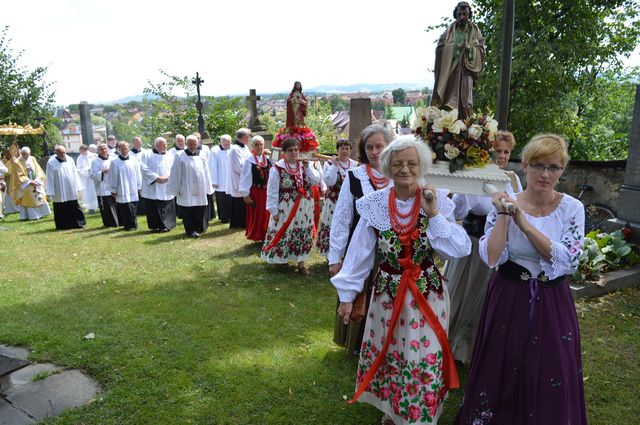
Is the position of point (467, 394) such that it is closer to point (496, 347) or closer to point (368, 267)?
point (496, 347)

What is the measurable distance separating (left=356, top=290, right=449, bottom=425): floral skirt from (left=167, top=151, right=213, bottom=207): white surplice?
770 centimetres

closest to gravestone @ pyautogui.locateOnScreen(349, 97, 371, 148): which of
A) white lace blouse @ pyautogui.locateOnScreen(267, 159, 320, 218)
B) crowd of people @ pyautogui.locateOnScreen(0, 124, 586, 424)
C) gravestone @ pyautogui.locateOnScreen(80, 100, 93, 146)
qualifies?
white lace blouse @ pyautogui.locateOnScreen(267, 159, 320, 218)

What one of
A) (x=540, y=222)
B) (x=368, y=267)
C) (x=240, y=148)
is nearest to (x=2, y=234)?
(x=240, y=148)

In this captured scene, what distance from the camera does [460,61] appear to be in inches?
168

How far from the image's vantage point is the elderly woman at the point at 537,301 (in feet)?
8.94

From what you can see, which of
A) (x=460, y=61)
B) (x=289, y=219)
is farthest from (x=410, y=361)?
(x=289, y=219)

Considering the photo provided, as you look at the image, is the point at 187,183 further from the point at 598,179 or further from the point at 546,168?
the point at 546,168

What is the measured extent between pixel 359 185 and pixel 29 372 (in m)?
3.53

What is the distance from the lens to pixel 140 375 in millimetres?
4473

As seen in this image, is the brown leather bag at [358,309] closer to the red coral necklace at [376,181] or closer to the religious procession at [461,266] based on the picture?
the religious procession at [461,266]

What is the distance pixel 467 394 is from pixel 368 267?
1.01 m

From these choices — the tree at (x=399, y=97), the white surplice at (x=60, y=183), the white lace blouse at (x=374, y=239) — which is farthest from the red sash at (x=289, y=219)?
the tree at (x=399, y=97)

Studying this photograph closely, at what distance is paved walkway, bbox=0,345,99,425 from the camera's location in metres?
3.90

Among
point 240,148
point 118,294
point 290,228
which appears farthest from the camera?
point 240,148
